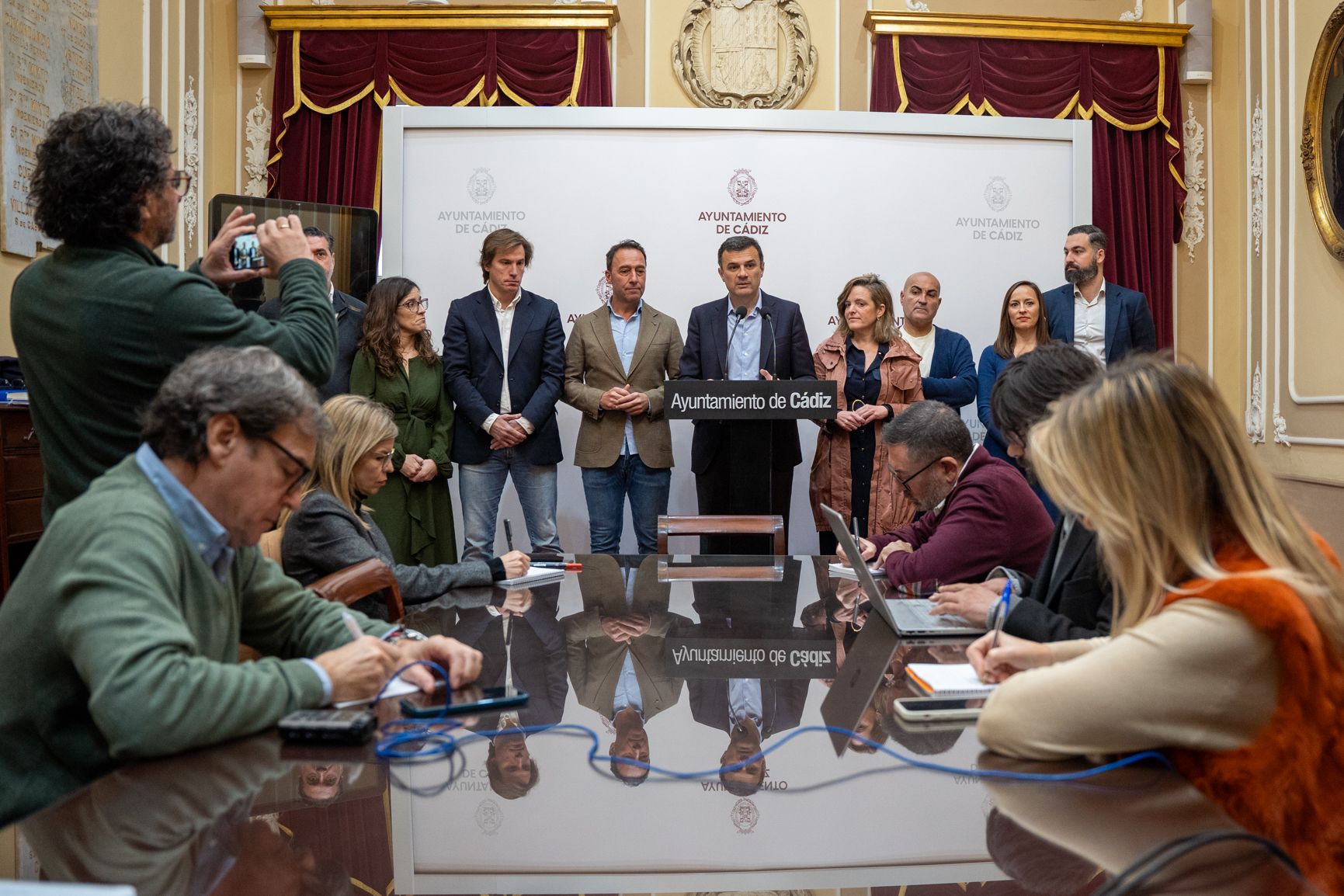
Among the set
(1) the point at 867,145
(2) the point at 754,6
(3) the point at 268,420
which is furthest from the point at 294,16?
(3) the point at 268,420

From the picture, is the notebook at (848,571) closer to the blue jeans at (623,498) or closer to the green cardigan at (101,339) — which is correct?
the green cardigan at (101,339)

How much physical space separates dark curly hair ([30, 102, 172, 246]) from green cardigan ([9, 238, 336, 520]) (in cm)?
4

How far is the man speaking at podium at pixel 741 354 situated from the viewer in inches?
198

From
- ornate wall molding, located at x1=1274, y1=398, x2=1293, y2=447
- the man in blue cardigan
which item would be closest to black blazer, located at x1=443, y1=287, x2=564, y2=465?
the man in blue cardigan

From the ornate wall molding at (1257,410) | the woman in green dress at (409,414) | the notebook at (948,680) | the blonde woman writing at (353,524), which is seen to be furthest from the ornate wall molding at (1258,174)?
the notebook at (948,680)

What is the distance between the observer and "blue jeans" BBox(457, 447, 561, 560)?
5.11 m

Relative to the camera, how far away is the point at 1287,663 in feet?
4.13

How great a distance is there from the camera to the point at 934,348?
5.52m

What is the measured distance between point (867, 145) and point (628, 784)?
17.2 feet

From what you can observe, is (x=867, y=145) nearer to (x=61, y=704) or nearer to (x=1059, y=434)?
(x=1059, y=434)

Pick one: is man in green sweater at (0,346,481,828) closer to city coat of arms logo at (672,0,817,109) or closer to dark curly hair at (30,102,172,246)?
dark curly hair at (30,102,172,246)

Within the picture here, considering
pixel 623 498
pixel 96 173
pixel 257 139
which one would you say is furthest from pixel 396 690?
pixel 257 139

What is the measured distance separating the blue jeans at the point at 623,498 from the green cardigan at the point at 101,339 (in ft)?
10.8

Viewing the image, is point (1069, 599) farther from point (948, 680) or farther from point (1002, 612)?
point (948, 680)
